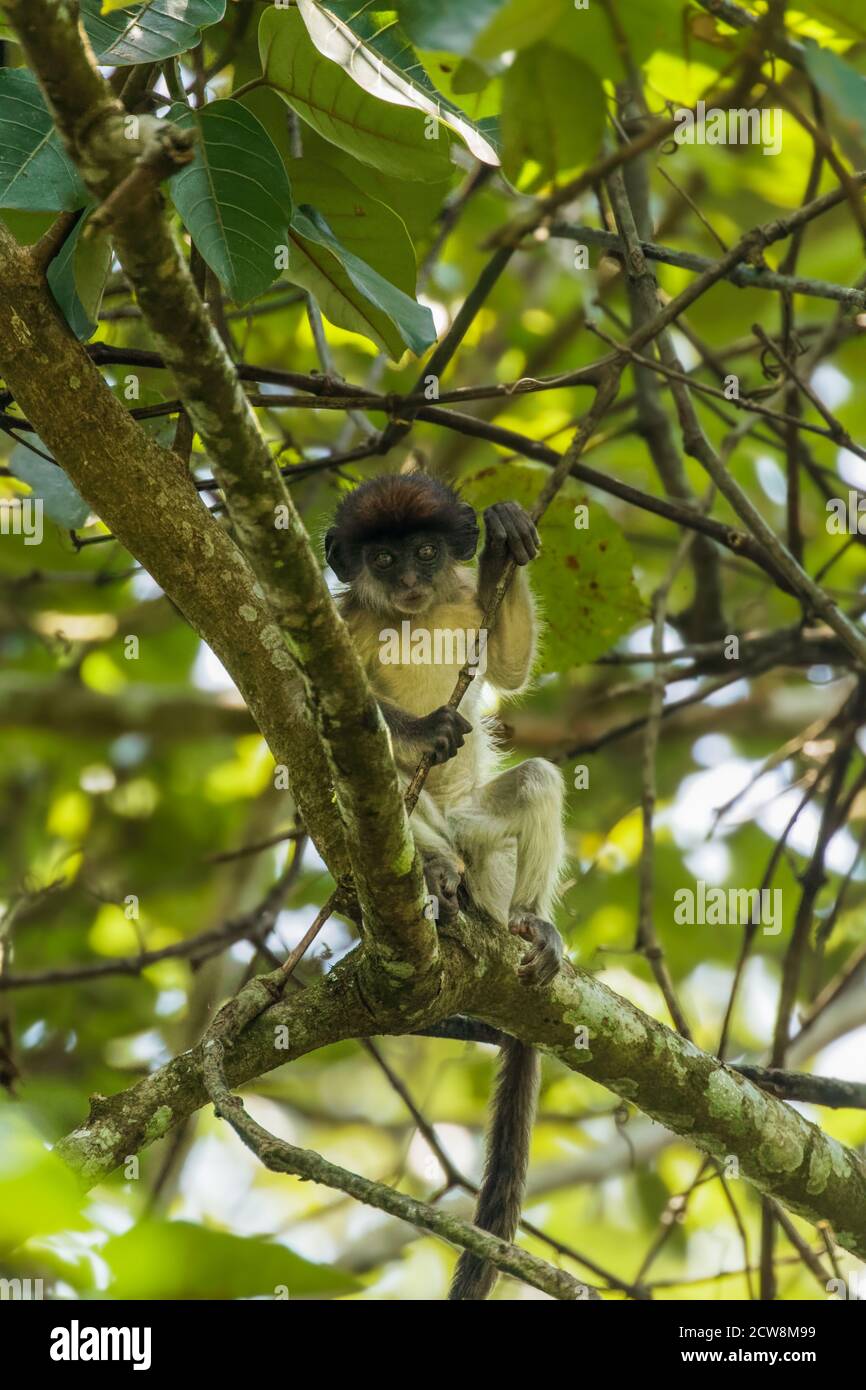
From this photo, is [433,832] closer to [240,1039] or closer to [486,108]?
[240,1039]

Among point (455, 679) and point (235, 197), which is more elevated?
point (235, 197)

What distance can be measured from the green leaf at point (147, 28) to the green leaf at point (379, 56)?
241 millimetres

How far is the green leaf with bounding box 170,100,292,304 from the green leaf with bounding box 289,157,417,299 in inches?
21.8

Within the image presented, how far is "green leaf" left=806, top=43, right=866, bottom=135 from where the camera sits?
6.90 feet

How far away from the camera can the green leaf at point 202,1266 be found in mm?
1427

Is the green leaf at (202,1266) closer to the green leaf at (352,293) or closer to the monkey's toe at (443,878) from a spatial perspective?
the monkey's toe at (443,878)

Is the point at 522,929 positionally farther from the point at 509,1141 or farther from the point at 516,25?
the point at 516,25

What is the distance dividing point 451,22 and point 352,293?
82.4 inches

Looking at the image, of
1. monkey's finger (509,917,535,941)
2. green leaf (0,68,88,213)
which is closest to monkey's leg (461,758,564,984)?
monkey's finger (509,917,535,941)

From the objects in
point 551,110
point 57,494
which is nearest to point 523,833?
point 57,494

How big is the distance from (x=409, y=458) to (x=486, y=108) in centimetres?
258

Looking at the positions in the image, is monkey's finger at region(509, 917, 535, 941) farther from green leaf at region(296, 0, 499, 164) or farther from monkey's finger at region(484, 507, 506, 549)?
green leaf at region(296, 0, 499, 164)

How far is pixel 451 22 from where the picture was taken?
1.91 m
